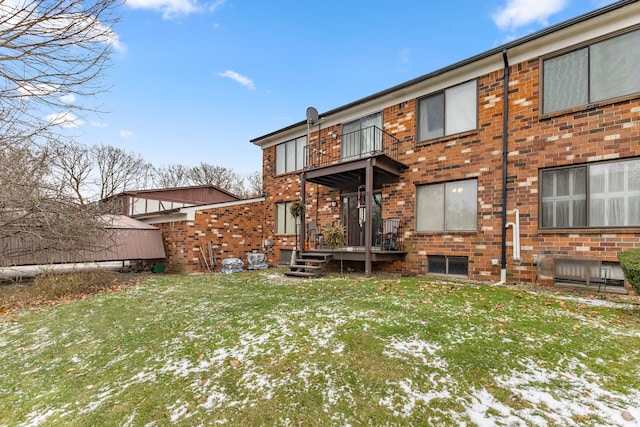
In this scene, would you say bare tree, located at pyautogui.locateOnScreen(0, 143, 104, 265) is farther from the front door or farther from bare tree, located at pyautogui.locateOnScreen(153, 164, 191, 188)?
bare tree, located at pyautogui.locateOnScreen(153, 164, 191, 188)

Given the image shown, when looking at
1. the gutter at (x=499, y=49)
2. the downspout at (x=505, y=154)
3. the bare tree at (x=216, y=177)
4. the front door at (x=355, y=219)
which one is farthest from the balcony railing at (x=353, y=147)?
the bare tree at (x=216, y=177)

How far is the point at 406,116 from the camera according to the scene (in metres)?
9.97

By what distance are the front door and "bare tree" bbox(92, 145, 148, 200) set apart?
24113mm

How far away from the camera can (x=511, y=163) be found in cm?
784

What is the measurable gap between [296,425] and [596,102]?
874cm

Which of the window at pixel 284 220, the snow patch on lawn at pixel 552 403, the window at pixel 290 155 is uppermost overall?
the window at pixel 290 155

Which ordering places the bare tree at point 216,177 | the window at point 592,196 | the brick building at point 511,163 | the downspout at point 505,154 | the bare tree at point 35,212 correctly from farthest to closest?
1. the bare tree at point 216,177
2. the downspout at point 505,154
3. the bare tree at point 35,212
4. the brick building at point 511,163
5. the window at point 592,196

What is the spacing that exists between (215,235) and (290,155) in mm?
4797

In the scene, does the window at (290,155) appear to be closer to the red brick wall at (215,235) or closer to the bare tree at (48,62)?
the red brick wall at (215,235)

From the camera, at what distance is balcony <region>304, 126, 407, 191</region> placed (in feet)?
30.6

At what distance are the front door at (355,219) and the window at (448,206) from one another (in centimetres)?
151

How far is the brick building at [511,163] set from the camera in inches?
259

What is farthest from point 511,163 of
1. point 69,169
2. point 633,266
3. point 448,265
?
point 69,169

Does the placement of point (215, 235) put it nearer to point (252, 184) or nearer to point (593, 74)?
point (593, 74)
